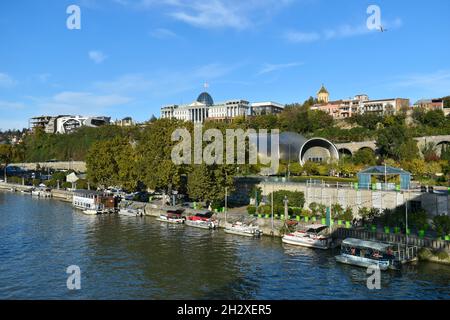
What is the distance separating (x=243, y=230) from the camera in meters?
46.8

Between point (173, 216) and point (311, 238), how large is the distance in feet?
70.4

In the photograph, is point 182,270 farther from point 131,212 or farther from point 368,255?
point 131,212

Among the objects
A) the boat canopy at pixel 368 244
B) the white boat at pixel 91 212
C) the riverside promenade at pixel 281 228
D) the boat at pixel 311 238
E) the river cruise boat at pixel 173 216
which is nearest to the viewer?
the boat canopy at pixel 368 244

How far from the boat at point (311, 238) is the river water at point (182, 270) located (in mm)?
851

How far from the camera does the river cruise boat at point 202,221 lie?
51.2 metres

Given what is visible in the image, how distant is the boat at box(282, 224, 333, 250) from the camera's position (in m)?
40.2

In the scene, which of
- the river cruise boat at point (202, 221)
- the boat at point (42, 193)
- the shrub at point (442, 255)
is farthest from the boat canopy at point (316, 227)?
the boat at point (42, 193)

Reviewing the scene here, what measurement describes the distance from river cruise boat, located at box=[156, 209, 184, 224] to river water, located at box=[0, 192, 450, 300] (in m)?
5.57

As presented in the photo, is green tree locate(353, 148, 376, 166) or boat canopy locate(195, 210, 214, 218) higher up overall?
green tree locate(353, 148, 376, 166)

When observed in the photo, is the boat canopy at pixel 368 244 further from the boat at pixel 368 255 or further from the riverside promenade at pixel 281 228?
the riverside promenade at pixel 281 228

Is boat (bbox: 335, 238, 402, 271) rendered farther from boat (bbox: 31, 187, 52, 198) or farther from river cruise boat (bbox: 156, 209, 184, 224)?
boat (bbox: 31, 187, 52, 198)

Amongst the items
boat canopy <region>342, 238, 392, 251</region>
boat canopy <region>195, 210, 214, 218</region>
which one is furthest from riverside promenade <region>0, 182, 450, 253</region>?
boat canopy <region>342, 238, 392, 251</region>

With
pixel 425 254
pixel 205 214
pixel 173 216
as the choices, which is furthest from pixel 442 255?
pixel 173 216

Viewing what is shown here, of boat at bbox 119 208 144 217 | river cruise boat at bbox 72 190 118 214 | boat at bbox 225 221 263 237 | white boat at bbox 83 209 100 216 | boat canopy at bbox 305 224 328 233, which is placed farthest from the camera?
river cruise boat at bbox 72 190 118 214
